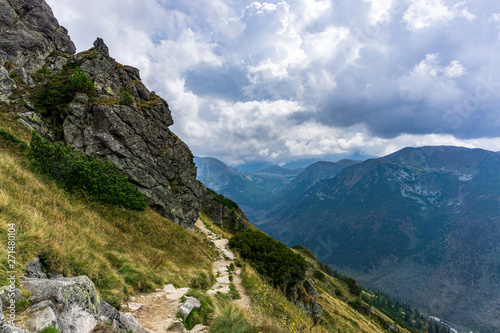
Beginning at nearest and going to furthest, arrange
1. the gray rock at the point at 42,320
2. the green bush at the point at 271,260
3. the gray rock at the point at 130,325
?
the gray rock at the point at 42,320, the gray rock at the point at 130,325, the green bush at the point at 271,260

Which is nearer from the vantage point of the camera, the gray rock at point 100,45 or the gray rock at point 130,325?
the gray rock at point 130,325

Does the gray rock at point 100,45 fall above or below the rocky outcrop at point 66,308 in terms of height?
above

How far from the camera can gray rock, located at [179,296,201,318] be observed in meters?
7.90

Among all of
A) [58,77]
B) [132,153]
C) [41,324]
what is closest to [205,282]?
[41,324]

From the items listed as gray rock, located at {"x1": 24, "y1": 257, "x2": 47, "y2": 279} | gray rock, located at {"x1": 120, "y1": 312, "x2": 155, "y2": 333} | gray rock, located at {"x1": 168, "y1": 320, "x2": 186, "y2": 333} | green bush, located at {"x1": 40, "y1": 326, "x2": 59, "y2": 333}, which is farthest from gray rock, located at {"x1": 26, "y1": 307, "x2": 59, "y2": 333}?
gray rock, located at {"x1": 168, "y1": 320, "x2": 186, "y2": 333}

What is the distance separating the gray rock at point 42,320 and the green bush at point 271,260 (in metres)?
17.5

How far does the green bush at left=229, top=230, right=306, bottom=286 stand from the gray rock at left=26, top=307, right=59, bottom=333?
17.5m

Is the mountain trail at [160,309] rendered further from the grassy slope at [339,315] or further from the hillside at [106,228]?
the grassy slope at [339,315]

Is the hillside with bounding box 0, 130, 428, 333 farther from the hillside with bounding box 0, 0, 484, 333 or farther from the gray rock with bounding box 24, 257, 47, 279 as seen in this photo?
the gray rock with bounding box 24, 257, 47, 279

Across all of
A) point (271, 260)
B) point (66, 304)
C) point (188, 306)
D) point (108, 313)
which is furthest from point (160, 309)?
point (271, 260)

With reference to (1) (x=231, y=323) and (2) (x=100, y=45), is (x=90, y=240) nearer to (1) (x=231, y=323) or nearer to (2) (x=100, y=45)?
(1) (x=231, y=323)

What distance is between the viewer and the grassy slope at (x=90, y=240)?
7.23 m

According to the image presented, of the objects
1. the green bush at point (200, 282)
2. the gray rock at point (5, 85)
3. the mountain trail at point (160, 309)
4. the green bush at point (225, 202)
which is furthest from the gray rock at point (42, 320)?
the green bush at point (225, 202)

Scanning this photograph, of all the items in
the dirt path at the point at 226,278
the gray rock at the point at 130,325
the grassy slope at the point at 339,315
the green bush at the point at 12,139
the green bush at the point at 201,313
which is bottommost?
the grassy slope at the point at 339,315
